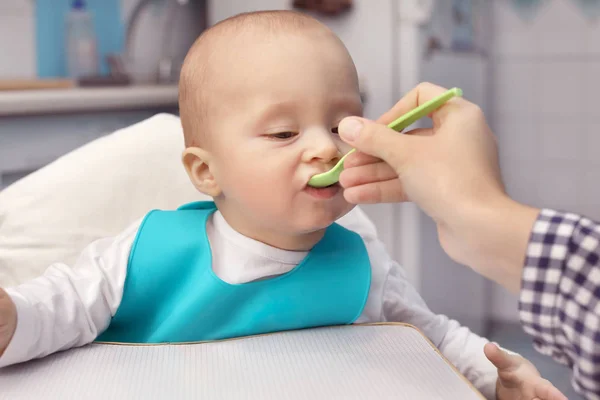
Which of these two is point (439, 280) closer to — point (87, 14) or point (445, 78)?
point (445, 78)

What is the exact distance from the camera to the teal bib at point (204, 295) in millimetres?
909

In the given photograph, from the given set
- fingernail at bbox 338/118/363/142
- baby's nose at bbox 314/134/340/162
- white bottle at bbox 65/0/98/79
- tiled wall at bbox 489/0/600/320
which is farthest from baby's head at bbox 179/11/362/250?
tiled wall at bbox 489/0/600/320

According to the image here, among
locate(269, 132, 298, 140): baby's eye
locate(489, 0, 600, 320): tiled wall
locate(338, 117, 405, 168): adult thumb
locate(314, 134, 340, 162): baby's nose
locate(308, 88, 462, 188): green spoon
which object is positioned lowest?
locate(489, 0, 600, 320): tiled wall

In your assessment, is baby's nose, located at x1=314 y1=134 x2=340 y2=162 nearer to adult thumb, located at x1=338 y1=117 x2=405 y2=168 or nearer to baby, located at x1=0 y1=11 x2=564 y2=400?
baby, located at x1=0 y1=11 x2=564 y2=400

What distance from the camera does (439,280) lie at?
2443mm

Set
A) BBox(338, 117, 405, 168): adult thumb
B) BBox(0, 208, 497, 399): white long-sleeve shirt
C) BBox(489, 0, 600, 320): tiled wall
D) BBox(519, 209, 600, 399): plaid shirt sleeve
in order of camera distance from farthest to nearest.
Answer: BBox(489, 0, 600, 320): tiled wall, BBox(0, 208, 497, 399): white long-sleeve shirt, BBox(338, 117, 405, 168): adult thumb, BBox(519, 209, 600, 399): plaid shirt sleeve

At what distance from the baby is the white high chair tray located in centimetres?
7

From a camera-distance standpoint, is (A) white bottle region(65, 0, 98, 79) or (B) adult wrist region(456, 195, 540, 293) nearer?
(B) adult wrist region(456, 195, 540, 293)

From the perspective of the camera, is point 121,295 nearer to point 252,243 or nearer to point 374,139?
point 252,243

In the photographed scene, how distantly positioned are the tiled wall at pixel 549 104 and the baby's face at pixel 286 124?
7.10 feet

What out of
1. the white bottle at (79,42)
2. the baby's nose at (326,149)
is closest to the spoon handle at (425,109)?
the baby's nose at (326,149)

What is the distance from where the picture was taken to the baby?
2.80 feet

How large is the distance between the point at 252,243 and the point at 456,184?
14.8 inches

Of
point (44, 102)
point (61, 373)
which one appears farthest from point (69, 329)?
point (44, 102)
